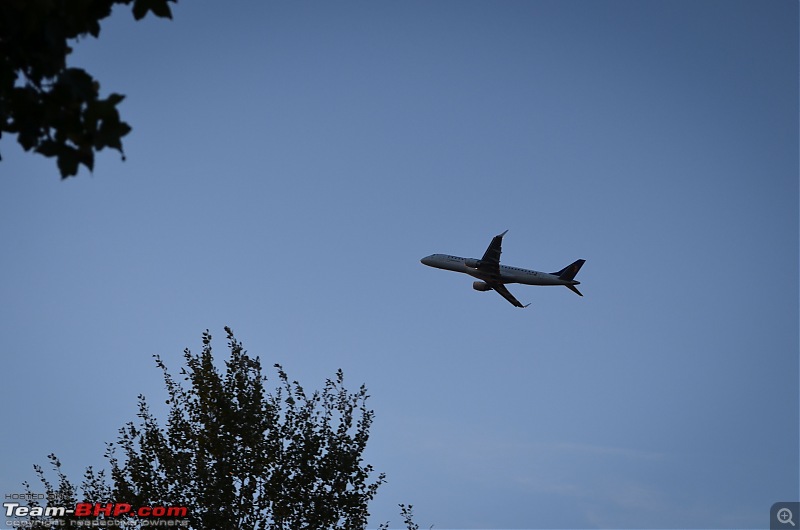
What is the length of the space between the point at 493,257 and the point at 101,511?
152 ft

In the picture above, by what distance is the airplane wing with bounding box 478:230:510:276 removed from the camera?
7106 centimetres

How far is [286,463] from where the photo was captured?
32312 millimetres

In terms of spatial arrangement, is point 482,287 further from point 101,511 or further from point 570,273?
point 101,511

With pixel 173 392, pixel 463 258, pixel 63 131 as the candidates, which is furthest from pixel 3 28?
pixel 463 258

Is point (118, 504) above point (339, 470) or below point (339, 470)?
below

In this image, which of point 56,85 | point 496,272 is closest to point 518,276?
point 496,272

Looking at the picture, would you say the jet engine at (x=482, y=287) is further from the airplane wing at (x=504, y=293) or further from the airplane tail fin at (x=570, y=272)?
the airplane tail fin at (x=570, y=272)

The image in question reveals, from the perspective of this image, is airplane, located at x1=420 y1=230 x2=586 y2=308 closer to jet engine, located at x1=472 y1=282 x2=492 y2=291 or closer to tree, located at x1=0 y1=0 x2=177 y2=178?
jet engine, located at x1=472 y1=282 x2=492 y2=291

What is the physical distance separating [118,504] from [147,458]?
213 cm

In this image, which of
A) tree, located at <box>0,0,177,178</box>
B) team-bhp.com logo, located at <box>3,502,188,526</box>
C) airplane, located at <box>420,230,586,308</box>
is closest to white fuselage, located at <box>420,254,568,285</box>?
airplane, located at <box>420,230,586,308</box>

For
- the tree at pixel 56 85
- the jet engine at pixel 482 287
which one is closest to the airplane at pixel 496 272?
the jet engine at pixel 482 287

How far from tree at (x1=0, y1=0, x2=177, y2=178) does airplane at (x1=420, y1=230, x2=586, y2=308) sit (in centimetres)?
6229

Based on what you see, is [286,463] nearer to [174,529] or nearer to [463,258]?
[174,529]

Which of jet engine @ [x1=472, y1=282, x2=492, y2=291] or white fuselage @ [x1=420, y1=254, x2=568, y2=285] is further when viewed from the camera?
jet engine @ [x1=472, y1=282, x2=492, y2=291]
